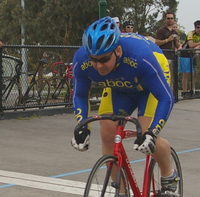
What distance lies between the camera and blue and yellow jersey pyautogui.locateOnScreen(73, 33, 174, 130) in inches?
146

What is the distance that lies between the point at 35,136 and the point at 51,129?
0.78m

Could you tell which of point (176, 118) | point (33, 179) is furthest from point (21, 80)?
point (33, 179)

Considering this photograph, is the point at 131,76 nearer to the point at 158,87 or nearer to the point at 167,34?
the point at 158,87

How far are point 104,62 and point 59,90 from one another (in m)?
8.23

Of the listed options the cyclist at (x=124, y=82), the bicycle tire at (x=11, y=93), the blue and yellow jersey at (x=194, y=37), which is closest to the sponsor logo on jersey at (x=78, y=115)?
the cyclist at (x=124, y=82)

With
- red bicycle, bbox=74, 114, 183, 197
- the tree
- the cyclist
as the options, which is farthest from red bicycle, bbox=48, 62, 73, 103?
the tree

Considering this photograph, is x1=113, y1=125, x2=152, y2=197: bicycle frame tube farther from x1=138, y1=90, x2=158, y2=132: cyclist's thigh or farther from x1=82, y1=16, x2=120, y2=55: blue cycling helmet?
x1=82, y1=16, x2=120, y2=55: blue cycling helmet

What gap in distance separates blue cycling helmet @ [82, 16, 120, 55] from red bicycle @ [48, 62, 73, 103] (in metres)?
8.05

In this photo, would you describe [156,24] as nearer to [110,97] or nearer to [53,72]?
[53,72]

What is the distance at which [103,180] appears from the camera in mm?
3547

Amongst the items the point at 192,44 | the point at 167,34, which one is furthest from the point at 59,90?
the point at 192,44

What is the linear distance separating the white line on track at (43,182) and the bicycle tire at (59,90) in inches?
223

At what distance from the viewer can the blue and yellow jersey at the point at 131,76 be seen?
370cm

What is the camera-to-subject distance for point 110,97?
420 centimetres
